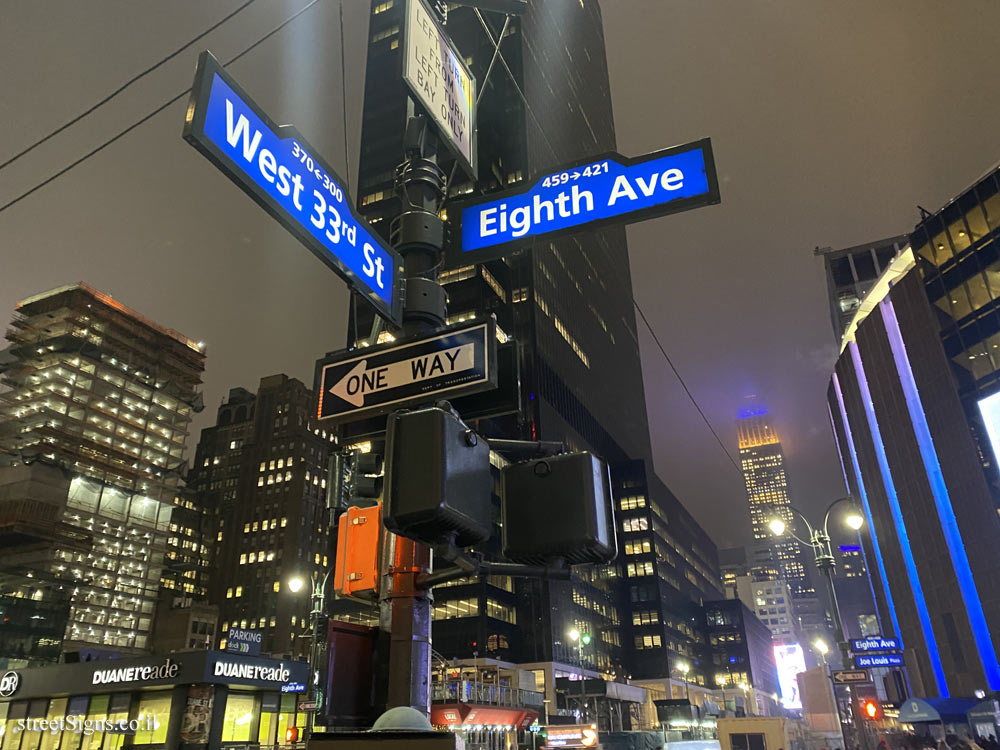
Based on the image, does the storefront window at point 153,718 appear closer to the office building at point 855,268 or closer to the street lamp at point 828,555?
the street lamp at point 828,555

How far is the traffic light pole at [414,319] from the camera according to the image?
3.87 m

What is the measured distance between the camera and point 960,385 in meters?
47.3

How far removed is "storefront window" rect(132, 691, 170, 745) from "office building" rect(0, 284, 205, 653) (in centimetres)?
9050

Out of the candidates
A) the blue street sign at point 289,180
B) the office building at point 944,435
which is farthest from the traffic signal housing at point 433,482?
the office building at point 944,435

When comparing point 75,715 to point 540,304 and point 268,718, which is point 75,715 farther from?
point 540,304

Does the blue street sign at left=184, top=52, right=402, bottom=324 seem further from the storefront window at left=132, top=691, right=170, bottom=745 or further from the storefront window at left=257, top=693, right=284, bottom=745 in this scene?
the storefront window at left=257, top=693, right=284, bottom=745

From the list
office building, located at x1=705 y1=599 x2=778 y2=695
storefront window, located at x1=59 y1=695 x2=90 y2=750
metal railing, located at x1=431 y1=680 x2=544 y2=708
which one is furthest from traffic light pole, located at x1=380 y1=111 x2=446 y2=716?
office building, located at x1=705 y1=599 x2=778 y2=695

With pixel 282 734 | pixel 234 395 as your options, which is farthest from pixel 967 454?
pixel 234 395

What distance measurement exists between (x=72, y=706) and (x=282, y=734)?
9231 millimetres

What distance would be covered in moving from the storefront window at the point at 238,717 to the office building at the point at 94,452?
9081 cm

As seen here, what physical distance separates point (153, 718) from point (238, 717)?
11.3 ft

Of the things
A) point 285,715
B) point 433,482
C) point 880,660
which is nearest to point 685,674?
point 880,660

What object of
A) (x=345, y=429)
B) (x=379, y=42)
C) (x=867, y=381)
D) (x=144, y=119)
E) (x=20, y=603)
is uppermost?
(x=379, y=42)

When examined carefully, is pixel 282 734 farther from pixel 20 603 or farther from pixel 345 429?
pixel 20 603
